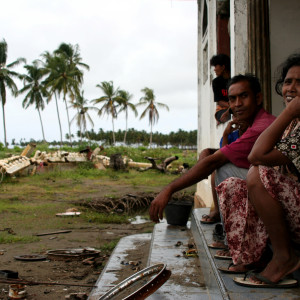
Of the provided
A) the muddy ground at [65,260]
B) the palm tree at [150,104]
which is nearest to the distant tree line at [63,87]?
the palm tree at [150,104]

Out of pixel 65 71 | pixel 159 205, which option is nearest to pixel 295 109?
pixel 159 205

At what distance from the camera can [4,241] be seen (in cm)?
661

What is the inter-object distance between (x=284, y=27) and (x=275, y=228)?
345cm

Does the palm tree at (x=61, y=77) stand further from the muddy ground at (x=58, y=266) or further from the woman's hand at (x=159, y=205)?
the woman's hand at (x=159, y=205)

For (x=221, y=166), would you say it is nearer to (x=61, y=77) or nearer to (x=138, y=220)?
(x=138, y=220)

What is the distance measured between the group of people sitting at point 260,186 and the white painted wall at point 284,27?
2.07m

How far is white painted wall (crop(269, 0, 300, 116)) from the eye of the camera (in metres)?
4.71

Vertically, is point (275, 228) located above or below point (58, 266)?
above

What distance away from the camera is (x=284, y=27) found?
15.7 feet

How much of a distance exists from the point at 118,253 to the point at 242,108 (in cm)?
302

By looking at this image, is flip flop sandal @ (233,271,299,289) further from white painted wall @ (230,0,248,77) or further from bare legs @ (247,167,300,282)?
white painted wall @ (230,0,248,77)

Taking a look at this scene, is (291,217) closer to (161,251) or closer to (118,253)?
(161,251)

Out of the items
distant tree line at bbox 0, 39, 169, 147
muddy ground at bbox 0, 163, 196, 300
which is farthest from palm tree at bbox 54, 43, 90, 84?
muddy ground at bbox 0, 163, 196, 300

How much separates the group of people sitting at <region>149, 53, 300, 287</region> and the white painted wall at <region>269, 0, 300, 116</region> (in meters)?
2.07
